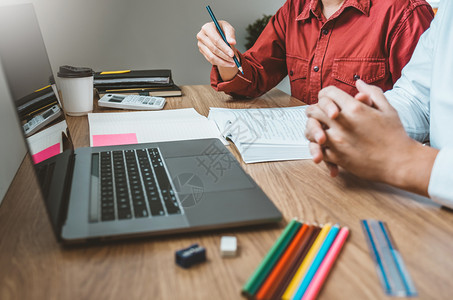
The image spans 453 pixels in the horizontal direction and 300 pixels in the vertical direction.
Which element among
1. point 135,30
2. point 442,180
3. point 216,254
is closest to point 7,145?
point 216,254

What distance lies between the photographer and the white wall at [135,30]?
186 centimetres

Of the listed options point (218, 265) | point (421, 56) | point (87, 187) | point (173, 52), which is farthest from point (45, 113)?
point (173, 52)

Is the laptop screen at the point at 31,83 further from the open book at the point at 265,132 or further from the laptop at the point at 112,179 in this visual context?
the open book at the point at 265,132

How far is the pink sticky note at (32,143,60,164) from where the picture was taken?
45 cm

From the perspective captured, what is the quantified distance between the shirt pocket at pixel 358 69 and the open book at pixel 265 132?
0.35 metres

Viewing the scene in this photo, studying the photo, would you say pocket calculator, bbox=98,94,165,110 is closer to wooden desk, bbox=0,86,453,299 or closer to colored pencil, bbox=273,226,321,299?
wooden desk, bbox=0,86,453,299

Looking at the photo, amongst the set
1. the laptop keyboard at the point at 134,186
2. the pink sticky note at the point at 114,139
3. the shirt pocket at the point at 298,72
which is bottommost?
the shirt pocket at the point at 298,72

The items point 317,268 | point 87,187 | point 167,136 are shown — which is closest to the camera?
point 317,268

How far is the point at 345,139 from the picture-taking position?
0.58 meters

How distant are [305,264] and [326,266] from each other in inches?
0.9

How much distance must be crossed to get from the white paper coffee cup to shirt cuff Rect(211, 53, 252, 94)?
39cm

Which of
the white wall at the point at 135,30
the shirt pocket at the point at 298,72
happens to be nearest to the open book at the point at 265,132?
the shirt pocket at the point at 298,72

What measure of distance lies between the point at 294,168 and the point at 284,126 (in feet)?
0.63

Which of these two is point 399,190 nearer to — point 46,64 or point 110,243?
point 110,243
